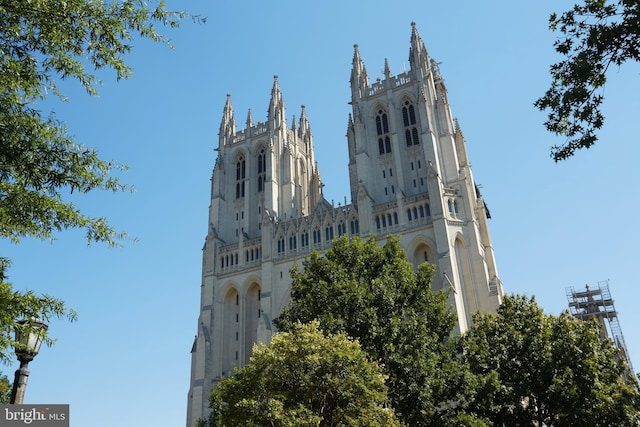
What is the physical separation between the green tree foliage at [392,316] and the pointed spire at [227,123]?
43.6 m

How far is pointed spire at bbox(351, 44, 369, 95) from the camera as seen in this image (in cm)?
6197

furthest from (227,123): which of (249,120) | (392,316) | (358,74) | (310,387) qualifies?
(310,387)

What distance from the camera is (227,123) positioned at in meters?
71.1

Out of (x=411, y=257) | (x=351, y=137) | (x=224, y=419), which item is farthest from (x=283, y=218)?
(x=224, y=419)

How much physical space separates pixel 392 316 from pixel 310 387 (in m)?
6.48

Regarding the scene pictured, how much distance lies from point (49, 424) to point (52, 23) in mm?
7334

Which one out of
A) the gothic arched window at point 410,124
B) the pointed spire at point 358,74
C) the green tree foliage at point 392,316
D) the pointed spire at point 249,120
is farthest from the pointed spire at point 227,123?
the green tree foliage at point 392,316

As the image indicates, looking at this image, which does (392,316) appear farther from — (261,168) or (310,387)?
(261,168)

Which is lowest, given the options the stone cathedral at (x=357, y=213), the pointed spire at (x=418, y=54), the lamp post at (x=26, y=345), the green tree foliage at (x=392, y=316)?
the lamp post at (x=26, y=345)

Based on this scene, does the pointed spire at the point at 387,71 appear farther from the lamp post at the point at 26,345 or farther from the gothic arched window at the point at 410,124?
the lamp post at the point at 26,345

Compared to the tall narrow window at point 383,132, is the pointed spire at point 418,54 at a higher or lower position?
higher

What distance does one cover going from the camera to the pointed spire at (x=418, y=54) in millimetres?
58531

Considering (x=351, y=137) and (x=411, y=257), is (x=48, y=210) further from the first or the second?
(x=351, y=137)

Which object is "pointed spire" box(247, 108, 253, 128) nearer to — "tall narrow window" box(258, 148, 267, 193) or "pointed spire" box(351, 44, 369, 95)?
"tall narrow window" box(258, 148, 267, 193)
